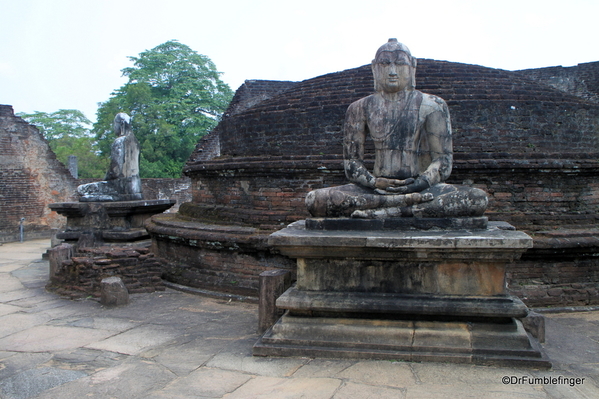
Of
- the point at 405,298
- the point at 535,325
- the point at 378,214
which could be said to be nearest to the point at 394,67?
the point at 378,214

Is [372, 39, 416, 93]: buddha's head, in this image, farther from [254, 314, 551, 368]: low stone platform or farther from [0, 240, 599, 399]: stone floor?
[0, 240, 599, 399]: stone floor

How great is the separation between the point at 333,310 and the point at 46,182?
1269 centimetres

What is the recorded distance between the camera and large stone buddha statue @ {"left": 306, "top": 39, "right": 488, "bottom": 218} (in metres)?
3.49

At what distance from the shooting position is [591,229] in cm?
521

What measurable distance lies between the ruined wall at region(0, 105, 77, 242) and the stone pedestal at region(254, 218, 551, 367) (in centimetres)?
1192

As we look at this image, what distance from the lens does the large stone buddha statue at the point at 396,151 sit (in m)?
3.49

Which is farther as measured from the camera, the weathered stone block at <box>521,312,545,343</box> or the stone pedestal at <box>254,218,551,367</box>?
the weathered stone block at <box>521,312,545,343</box>

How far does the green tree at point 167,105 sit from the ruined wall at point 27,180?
29.7 ft

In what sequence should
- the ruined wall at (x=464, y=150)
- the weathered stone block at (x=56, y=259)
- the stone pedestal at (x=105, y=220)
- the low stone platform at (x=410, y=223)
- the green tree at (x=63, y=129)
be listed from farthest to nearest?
the green tree at (x=63, y=129) < the stone pedestal at (x=105, y=220) < the weathered stone block at (x=56, y=259) < the ruined wall at (x=464, y=150) < the low stone platform at (x=410, y=223)

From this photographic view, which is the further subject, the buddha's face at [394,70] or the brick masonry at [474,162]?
the brick masonry at [474,162]

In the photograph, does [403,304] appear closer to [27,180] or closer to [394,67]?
[394,67]

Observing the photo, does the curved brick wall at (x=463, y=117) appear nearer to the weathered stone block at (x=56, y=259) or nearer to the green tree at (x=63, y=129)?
the weathered stone block at (x=56, y=259)

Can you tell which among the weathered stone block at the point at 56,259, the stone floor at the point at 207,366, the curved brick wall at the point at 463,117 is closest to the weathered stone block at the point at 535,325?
the stone floor at the point at 207,366

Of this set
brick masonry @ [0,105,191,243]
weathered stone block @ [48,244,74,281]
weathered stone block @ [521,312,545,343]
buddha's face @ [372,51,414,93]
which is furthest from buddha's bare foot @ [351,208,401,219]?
brick masonry @ [0,105,191,243]
